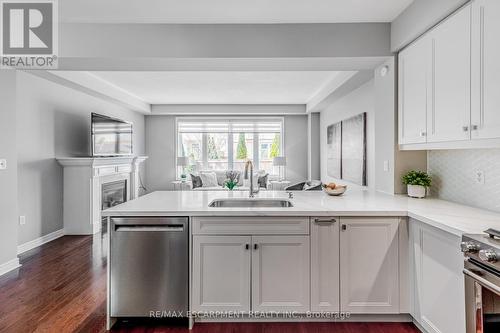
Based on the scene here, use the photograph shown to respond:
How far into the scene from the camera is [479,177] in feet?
7.36

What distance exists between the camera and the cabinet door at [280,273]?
2.21 meters

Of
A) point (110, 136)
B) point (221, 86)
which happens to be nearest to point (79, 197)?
point (110, 136)

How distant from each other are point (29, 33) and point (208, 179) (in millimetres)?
4924

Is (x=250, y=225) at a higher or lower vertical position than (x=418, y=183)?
lower

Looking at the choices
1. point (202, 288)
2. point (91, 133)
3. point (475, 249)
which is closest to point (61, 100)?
point (91, 133)

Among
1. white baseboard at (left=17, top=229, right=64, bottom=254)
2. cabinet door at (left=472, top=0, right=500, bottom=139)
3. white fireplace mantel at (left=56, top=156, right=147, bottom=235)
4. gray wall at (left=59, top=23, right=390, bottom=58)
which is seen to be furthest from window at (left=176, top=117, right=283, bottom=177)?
cabinet door at (left=472, top=0, right=500, bottom=139)

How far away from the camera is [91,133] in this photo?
519cm

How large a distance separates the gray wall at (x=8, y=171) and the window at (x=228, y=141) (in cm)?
505

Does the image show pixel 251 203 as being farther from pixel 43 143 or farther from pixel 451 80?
pixel 43 143

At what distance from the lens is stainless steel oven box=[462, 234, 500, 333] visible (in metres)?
1.36

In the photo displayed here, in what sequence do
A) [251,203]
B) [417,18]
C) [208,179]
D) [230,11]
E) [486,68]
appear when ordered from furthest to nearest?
1. [208,179]
2. [251,203]
3. [230,11]
4. [417,18]
5. [486,68]

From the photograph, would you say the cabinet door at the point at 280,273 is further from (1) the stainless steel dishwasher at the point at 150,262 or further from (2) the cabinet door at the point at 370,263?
(1) the stainless steel dishwasher at the point at 150,262

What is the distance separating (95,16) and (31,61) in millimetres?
1085

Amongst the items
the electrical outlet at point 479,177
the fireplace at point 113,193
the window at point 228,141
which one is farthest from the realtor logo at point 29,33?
the window at point 228,141
